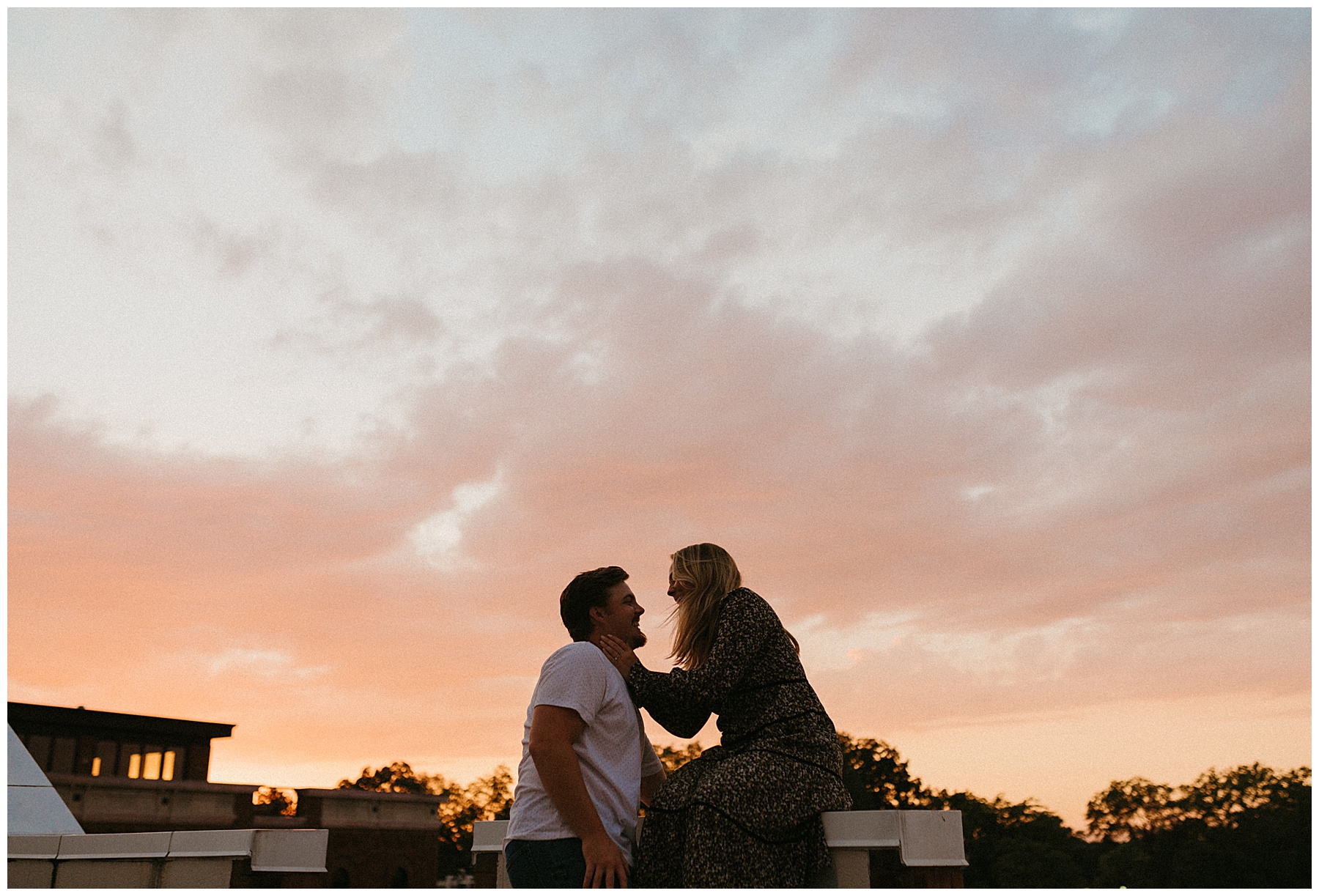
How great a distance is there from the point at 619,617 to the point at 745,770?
0.98 m

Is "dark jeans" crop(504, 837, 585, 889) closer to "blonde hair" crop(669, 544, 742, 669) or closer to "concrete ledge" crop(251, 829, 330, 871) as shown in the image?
"blonde hair" crop(669, 544, 742, 669)

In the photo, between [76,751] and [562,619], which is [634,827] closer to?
[562,619]

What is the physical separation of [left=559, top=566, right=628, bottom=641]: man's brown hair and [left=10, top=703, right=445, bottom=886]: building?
1541cm

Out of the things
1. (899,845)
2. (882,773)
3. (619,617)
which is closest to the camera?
(899,845)

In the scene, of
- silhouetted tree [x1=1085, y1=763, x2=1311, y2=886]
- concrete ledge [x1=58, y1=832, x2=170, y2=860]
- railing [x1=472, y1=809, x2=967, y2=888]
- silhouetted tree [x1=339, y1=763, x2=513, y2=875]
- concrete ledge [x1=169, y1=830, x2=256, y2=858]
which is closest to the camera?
railing [x1=472, y1=809, x2=967, y2=888]

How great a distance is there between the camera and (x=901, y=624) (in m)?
76.9

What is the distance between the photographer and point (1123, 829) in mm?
86125

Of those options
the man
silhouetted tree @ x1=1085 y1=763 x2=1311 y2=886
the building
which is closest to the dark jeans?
the man

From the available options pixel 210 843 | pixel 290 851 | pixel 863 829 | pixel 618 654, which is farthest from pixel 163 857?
pixel 863 829

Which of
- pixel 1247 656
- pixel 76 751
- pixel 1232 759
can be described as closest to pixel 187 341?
pixel 76 751

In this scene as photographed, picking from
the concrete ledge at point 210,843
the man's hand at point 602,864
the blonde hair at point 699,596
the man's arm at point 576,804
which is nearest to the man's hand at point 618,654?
the blonde hair at point 699,596

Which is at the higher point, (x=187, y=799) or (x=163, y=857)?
(x=187, y=799)

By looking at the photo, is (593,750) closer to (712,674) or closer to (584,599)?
(712,674)

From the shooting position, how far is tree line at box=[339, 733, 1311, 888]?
75.6m
